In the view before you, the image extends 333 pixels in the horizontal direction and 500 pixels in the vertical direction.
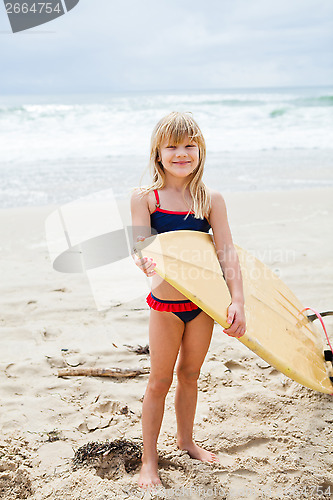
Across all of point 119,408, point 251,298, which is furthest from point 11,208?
point 251,298

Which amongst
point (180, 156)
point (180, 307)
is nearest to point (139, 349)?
point (180, 307)

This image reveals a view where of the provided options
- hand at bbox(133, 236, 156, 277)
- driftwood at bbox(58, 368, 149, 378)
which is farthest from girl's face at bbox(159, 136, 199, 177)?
driftwood at bbox(58, 368, 149, 378)

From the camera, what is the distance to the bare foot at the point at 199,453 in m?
2.18

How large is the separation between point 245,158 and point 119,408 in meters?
9.91

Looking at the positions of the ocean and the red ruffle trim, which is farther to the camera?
the ocean

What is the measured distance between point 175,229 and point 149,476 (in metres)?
1.05

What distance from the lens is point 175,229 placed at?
1940mm

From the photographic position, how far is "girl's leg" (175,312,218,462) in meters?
2.00

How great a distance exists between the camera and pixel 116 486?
1978mm

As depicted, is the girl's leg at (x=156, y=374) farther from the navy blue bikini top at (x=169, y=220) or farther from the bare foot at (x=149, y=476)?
the navy blue bikini top at (x=169, y=220)

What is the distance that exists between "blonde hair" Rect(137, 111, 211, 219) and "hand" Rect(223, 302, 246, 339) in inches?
15.4

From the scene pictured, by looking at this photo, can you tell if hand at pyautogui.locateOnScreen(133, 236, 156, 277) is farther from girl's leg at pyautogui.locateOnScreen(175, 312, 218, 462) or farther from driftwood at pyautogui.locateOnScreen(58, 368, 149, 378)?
driftwood at pyautogui.locateOnScreen(58, 368, 149, 378)

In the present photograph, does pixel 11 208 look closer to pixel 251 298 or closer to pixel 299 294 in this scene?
pixel 299 294

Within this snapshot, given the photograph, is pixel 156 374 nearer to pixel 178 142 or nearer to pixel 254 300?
pixel 254 300
